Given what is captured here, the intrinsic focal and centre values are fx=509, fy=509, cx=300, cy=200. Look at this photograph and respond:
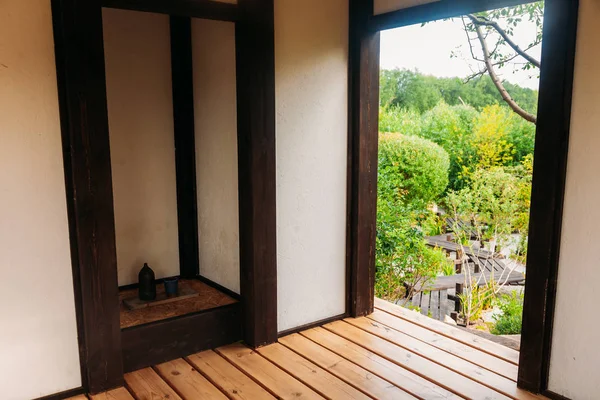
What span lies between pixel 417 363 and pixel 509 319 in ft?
6.81

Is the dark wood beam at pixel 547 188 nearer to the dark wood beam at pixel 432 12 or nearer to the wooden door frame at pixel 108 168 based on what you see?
the dark wood beam at pixel 432 12

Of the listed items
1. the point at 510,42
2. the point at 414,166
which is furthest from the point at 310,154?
the point at 414,166

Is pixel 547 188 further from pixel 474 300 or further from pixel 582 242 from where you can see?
pixel 474 300

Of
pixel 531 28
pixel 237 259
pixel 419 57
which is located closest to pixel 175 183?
pixel 237 259

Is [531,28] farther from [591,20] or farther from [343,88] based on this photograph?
[591,20]

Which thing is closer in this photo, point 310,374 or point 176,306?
point 310,374

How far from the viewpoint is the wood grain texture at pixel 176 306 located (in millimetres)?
2983

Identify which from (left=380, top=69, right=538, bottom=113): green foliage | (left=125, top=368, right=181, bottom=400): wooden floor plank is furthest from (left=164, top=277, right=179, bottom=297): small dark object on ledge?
(left=380, top=69, right=538, bottom=113): green foliage

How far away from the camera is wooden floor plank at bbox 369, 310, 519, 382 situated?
2.86m

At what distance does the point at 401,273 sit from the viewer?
17.9 feet

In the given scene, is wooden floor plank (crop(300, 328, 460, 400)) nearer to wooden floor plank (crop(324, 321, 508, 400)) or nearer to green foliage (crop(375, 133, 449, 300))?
wooden floor plank (crop(324, 321, 508, 400))

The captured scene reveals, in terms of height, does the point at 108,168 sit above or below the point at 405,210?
above

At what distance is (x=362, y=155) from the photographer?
3475 millimetres

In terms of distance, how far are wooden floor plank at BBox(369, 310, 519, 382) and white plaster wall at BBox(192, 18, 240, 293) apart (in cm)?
110
